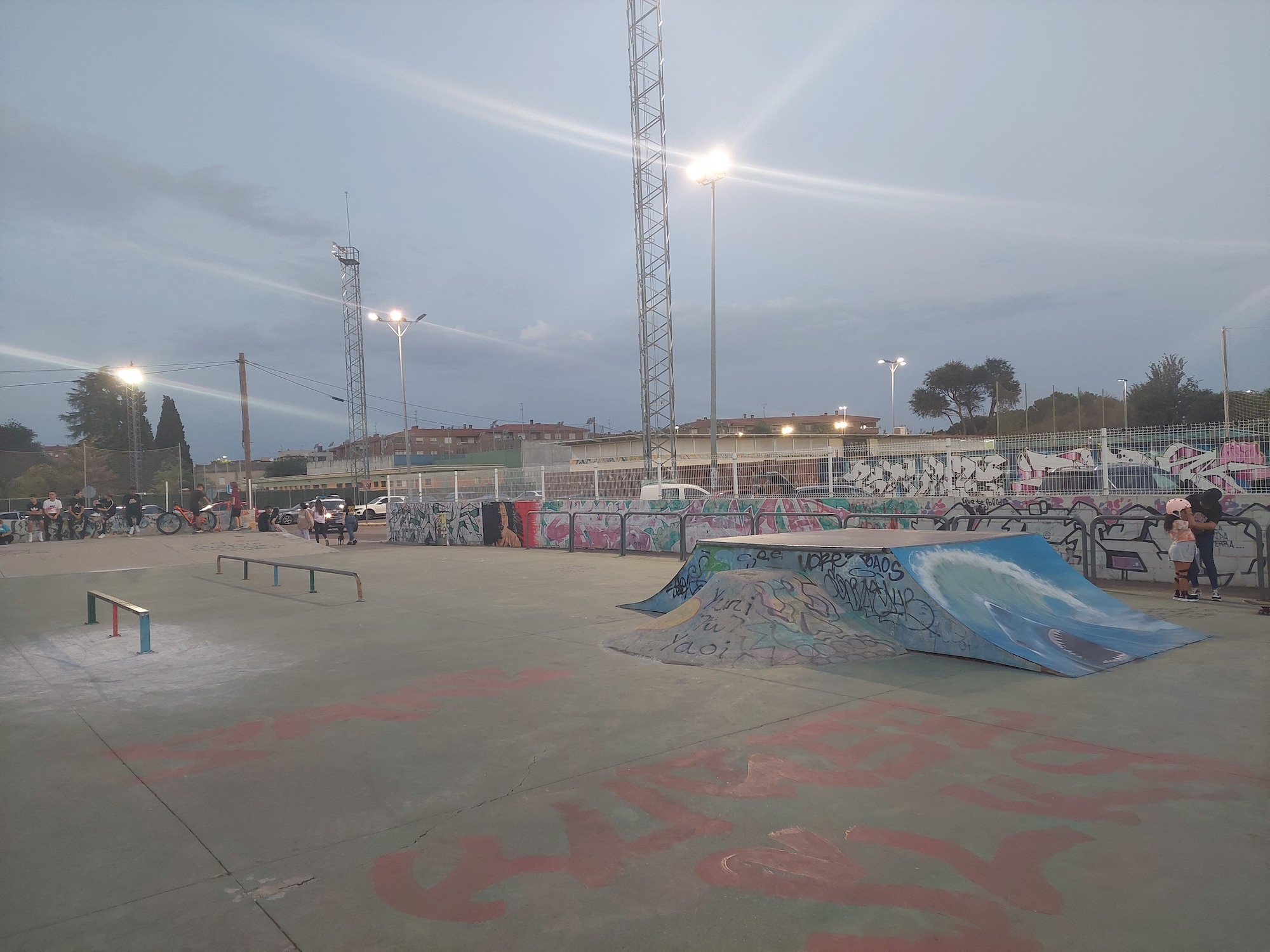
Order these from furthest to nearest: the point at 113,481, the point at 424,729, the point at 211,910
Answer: the point at 113,481, the point at 424,729, the point at 211,910

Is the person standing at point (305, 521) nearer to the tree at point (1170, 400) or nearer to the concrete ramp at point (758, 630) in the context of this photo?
the concrete ramp at point (758, 630)

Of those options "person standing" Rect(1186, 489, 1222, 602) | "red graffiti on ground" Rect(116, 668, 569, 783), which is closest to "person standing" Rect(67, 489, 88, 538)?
"red graffiti on ground" Rect(116, 668, 569, 783)

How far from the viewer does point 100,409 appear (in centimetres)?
6388

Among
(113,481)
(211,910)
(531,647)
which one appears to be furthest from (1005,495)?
(113,481)

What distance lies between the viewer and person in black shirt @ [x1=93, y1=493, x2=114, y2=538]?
83.4 ft

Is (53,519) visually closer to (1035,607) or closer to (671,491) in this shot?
(671,491)

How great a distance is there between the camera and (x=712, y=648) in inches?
287

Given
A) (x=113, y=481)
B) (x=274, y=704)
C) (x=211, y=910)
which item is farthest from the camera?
(x=113, y=481)

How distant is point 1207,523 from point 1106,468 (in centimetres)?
304

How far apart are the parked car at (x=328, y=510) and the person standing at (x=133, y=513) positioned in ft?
17.1

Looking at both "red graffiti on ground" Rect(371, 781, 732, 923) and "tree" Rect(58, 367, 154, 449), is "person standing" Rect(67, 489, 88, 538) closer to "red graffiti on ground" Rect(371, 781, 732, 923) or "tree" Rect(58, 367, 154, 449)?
"red graffiti on ground" Rect(371, 781, 732, 923)

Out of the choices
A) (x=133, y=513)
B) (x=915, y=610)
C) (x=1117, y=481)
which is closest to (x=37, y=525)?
(x=133, y=513)

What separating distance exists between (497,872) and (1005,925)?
1.99 m

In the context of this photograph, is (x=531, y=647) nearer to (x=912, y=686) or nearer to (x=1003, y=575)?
(x=912, y=686)
